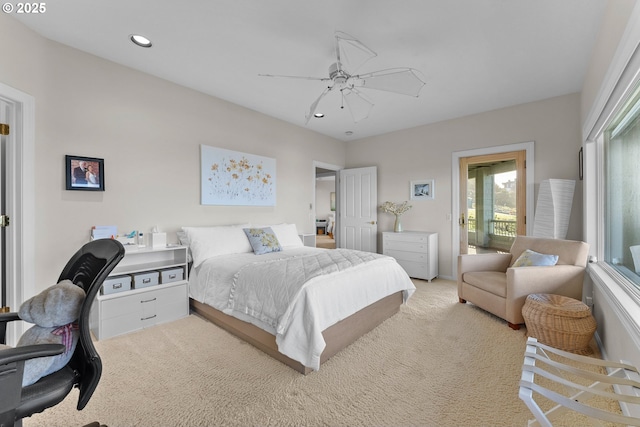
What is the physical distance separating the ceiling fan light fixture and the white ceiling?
0.17 ft

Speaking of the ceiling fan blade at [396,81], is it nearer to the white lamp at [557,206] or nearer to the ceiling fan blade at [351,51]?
the ceiling fan blade at [351,51]

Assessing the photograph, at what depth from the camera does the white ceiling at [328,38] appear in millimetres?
2033

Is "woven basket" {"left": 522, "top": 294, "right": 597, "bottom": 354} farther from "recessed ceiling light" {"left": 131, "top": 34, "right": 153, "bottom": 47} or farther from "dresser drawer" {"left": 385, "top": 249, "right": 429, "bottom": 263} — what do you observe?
"recessed ceiling light" {"left": 131, "top": 34, "right": 153, "bottom": 47}

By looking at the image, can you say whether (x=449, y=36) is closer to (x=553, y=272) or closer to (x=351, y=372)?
(x=553, y=272)

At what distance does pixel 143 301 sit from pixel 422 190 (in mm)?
4317

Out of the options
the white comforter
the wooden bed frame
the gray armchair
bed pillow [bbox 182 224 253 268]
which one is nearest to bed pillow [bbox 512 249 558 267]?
the gray armchair

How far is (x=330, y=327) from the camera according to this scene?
85.0 inches

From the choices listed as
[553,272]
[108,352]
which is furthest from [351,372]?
[553,272]

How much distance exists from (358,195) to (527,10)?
3.74m

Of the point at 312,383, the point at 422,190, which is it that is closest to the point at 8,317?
the point at 312,383

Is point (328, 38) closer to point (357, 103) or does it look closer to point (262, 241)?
point (357, 103)

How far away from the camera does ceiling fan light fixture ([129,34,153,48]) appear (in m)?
2.40

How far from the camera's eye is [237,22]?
Answer: 2193mm

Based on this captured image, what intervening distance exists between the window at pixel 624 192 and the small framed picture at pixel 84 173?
14.2 ft
